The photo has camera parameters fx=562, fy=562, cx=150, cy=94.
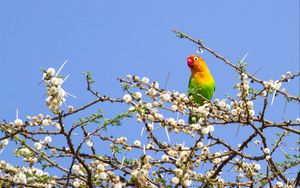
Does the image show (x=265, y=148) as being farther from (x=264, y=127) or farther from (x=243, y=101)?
(x=243, y=101)

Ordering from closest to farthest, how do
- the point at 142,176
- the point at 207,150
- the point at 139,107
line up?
1. the point at 142,176
2. the point at 139,107
3. the point at 207,150

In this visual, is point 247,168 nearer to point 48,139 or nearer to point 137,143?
point 137,143

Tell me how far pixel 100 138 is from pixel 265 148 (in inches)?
59.3

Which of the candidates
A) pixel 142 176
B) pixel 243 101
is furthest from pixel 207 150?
pixel 142 176

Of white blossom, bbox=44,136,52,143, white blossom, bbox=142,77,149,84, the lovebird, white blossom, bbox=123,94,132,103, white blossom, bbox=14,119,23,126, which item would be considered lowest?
white blossom, bbox=44,136,52,143

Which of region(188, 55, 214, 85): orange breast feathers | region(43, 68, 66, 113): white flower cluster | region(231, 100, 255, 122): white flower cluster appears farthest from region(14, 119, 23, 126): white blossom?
region(188, 55, 214, 85): orange breast feathers

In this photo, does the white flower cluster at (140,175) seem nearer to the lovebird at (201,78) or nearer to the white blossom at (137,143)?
the white blossom at (137,143)

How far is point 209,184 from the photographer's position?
4562mm

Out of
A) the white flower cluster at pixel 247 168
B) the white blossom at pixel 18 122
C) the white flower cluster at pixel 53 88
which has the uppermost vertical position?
the white flower cluster at pixel 247 168

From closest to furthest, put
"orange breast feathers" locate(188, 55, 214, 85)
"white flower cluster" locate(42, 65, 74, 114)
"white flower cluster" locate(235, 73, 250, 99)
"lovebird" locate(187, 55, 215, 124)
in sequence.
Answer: "white flower cluster" locate(42, 65, 74, 114) < "white flower cluster" locate(235, 73, 250, 99) < "lovebird" locate(187, 55, 215, 124) < "orange breast feathers" locate(188, 55, 214, 85)

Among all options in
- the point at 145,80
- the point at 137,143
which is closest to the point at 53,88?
the point at 137,143

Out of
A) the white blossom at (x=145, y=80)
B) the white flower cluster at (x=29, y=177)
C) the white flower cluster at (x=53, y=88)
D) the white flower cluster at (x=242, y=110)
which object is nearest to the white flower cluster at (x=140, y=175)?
the white flower cluster at (x=29, y=177)

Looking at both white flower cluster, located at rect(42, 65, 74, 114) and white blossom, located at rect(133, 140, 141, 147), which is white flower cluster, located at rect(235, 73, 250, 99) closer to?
white blossom, located at rect(133, 140, 141, 147)

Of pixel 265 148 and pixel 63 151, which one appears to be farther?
pixel 265 148
